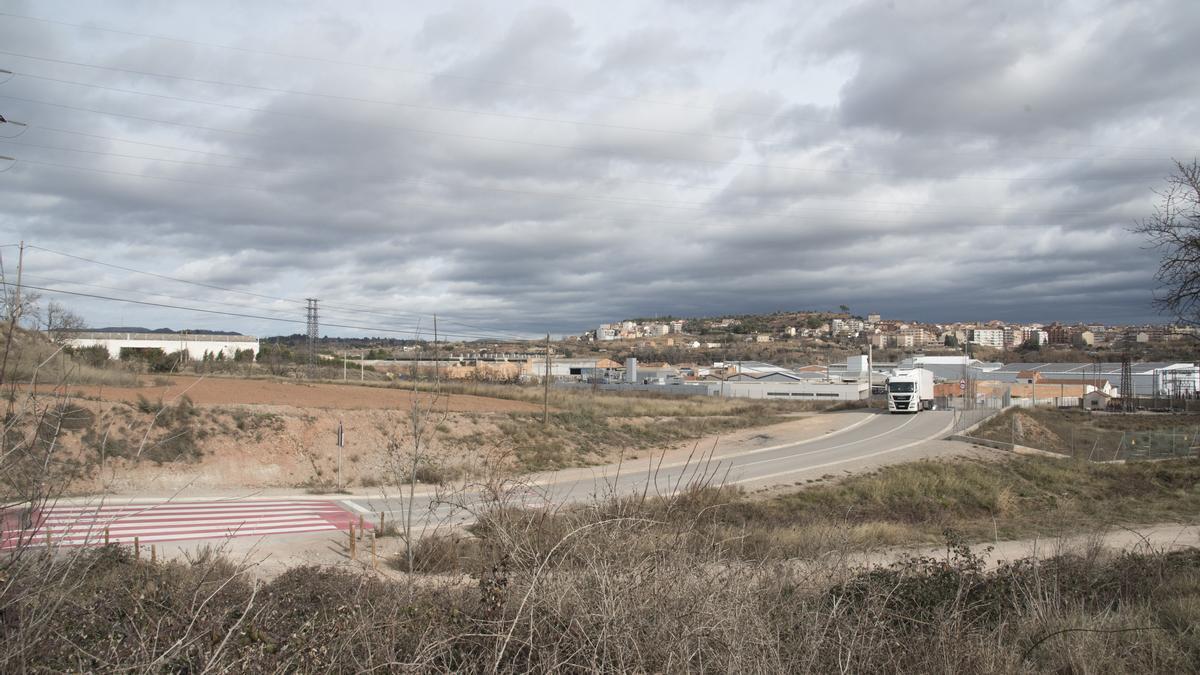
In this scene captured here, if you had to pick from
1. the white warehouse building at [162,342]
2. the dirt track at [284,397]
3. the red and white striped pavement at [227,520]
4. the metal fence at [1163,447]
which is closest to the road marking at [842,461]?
the metal fence at [1163,447]

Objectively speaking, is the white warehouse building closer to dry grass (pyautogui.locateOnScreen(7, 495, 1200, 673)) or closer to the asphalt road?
the asphalt road

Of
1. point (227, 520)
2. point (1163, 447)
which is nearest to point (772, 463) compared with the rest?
point (227, 520)

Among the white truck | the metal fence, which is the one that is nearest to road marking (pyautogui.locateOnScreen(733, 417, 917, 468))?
the white truck

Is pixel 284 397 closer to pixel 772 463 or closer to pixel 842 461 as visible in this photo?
pixel 772 463

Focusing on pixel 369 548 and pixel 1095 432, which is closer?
pixel 369 548

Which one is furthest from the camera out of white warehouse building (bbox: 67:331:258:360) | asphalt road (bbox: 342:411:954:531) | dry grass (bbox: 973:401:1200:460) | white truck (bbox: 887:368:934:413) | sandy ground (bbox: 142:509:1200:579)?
white truck (bbox: 887:368:934:413)

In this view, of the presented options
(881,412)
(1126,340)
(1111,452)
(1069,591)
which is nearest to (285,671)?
(1069,591)

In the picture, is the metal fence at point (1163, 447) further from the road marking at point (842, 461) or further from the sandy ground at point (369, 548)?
the sandy ground at point (369, 548)

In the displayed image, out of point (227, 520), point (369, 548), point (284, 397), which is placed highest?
point (284, 397)

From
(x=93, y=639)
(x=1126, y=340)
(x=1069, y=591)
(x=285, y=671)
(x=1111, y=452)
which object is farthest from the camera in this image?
(x=1126, y=340)

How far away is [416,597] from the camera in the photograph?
6148 mm

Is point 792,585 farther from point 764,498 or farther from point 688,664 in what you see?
point 764,498

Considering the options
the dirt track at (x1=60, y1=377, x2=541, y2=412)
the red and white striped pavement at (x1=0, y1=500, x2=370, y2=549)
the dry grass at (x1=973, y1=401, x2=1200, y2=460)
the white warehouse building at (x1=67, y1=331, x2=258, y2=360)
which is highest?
the white warehouse building at (x1=67, y1=331, x2=258, y2=360)

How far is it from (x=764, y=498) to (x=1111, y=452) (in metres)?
34.1
